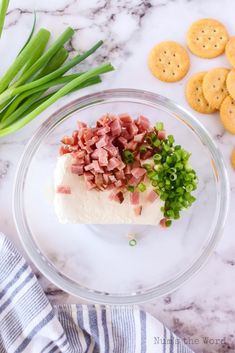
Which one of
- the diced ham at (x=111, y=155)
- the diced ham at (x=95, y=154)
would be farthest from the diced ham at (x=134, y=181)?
the diced ham at (x=95, y=154)

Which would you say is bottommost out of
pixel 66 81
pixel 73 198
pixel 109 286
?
pixel 109 286

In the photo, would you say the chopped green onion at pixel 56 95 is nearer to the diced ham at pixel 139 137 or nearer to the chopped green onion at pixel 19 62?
the chopped green onion at pixel 19 62

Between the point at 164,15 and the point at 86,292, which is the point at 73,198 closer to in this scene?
the point at 86,292

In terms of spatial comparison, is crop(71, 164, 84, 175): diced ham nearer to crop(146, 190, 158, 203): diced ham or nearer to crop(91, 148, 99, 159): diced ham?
crop(91, 148, 99, 159): diced ham

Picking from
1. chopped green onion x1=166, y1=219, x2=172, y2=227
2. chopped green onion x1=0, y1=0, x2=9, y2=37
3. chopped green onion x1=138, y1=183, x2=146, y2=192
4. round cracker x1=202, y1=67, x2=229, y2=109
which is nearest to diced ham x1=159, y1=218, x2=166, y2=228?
chopped green onion x1=166, y1=219, x2=172, y2=227

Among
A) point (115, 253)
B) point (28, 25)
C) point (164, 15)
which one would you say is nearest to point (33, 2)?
point (28, 25)

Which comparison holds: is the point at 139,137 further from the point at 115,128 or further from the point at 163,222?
the point at 163,222

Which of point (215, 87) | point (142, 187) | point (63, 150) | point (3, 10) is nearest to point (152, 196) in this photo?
point (142, 187)
